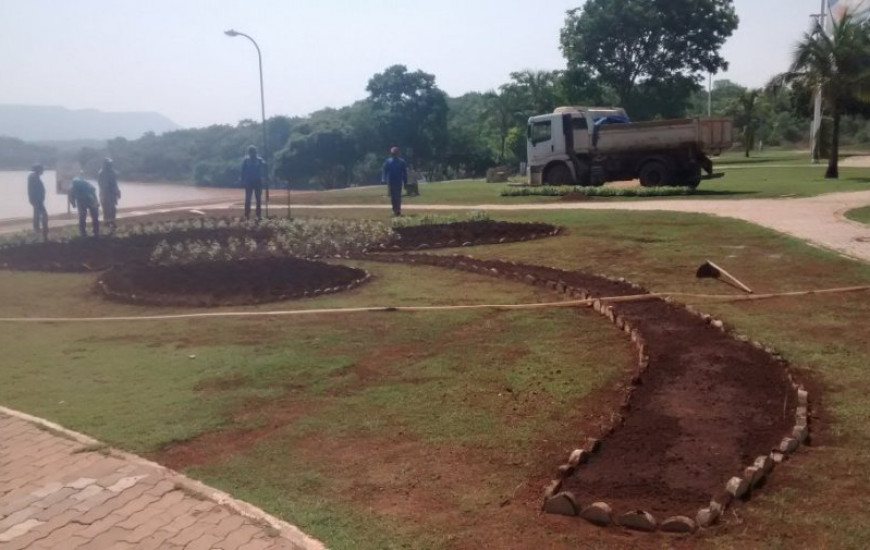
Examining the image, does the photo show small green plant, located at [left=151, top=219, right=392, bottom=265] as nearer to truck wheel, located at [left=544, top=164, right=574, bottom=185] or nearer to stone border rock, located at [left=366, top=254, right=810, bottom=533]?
stone border rock, located at [left=366, top=254, right=810, bottom=533]

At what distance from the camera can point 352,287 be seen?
474 inches

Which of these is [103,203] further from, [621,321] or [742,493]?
[742,493]

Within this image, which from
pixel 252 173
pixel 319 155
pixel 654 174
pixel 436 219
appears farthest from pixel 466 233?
pixel 319 155

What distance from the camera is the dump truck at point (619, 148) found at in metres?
25.2

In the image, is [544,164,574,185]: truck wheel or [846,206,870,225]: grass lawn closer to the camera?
[846,206,870,225]: grass lawn

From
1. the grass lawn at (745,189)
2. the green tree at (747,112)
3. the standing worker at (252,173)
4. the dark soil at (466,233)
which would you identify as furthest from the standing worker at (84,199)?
the green tree at (747,112)

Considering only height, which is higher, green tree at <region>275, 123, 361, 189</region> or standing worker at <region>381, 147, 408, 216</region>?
green tree at <region>275, 123, 361, 189</region>

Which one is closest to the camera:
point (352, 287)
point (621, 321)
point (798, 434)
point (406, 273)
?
point (798, 434)

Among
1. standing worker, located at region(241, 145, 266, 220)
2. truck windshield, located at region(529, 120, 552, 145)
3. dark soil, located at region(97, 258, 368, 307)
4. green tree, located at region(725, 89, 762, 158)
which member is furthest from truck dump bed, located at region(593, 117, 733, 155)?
green tree, located at region(725, 89, 762, 158)

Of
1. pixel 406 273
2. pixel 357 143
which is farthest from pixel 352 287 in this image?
pixel 357 143

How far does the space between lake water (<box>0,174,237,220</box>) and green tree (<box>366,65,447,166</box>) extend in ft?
57.3

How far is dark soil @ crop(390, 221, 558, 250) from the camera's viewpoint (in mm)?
16391

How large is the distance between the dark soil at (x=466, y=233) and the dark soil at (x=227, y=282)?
3.32m

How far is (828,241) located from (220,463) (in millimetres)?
11332
